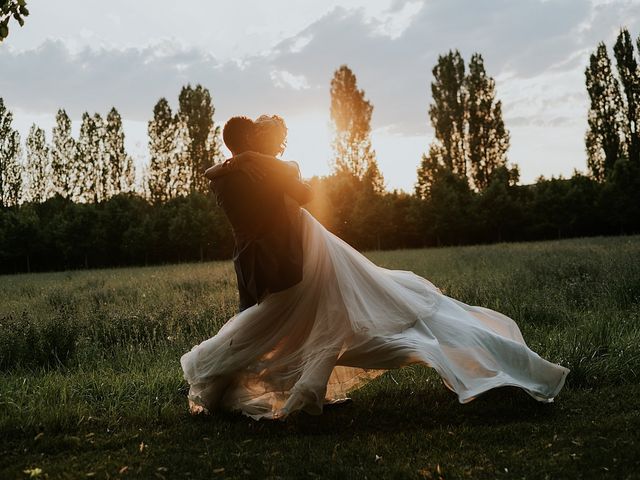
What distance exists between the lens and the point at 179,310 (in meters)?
9.26

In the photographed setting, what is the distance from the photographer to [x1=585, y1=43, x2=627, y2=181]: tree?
41281 mm

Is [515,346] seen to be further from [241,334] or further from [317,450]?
[241,334]

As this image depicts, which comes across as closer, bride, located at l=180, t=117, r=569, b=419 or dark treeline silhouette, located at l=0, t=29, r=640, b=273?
bride, located at l=180, t=117, r=569, b=419

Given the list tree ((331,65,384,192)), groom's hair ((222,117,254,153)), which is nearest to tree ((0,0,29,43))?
groom's hair ((222,117,254,153))

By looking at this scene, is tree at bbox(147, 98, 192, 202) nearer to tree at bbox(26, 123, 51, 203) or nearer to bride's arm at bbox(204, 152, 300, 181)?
tree at bbox(26, 123, 51, 203)

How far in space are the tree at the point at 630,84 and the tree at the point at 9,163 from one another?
48353 mm

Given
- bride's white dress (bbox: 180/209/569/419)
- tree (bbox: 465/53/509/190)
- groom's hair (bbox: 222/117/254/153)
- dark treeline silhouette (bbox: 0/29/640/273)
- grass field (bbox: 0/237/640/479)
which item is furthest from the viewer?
tree (bbox: 465/53/509/190)

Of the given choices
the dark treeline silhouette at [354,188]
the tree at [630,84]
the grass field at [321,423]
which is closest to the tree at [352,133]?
the dark treeline silhouette at [354,188]

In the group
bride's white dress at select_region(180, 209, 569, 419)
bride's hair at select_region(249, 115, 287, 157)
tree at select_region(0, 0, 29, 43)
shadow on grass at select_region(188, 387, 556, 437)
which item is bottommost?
shadow on grass at select_region(188, 387, 556, 437)

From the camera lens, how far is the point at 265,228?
4320 mm

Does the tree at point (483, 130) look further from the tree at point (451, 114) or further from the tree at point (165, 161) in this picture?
the tree at point (165, 161)

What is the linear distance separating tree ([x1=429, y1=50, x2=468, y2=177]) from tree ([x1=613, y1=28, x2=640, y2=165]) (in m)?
12.0

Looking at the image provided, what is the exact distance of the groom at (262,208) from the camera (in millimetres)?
4277

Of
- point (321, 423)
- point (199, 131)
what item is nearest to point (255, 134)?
point (321, 423)
